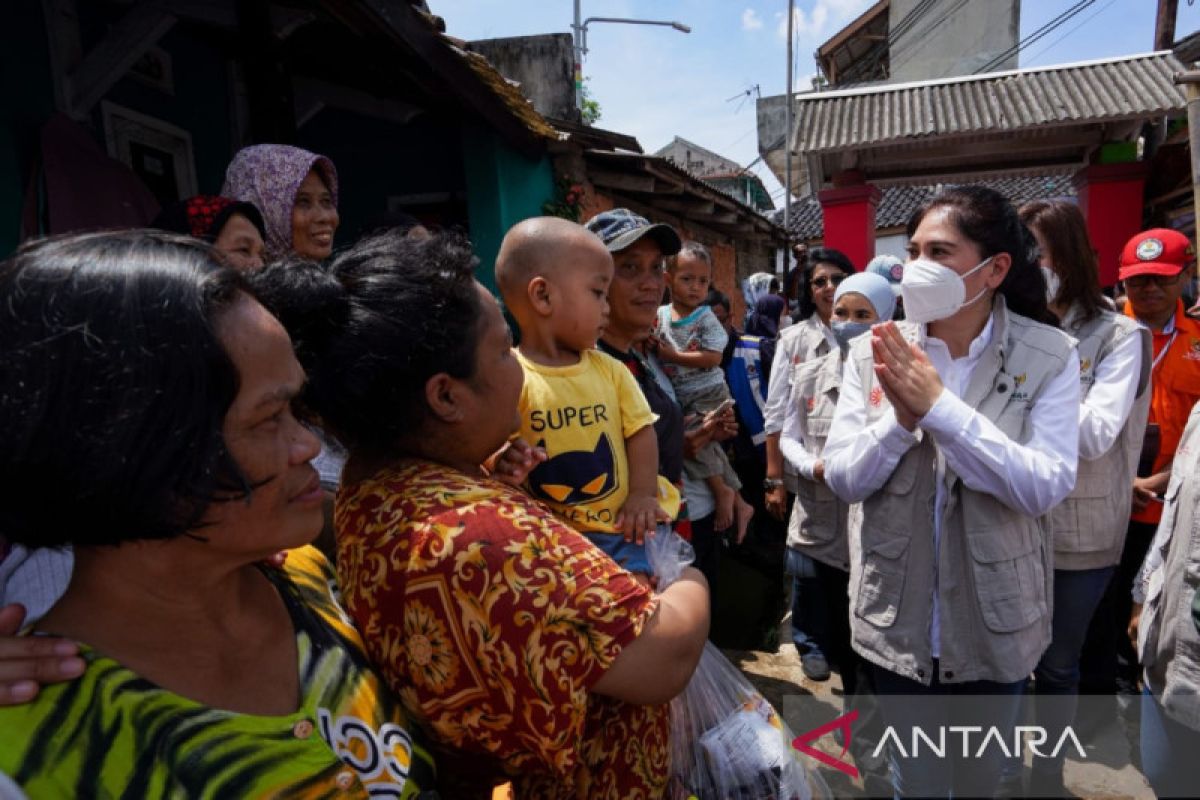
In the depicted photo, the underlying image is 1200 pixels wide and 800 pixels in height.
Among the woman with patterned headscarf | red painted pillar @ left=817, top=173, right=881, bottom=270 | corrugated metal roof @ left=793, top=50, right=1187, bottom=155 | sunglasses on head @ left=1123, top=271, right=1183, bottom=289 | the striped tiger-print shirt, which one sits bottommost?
the striped tiger-print shirt

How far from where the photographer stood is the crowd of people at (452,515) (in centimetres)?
78

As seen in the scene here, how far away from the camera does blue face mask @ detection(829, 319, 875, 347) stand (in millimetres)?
3406

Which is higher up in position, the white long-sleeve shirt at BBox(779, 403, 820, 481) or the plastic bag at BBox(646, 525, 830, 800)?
the white long-sleeve shirt at BBox(779, 403, 820, 481)

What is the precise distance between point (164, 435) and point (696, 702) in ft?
3.75

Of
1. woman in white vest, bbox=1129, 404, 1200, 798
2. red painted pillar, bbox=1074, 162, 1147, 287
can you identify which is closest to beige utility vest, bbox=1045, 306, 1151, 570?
woman in white vest, bbox=1129, 404, 1200, 798

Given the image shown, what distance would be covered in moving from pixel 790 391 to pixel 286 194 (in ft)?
8.32

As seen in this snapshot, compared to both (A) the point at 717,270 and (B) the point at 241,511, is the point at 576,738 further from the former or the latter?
(A) the point at 717,270

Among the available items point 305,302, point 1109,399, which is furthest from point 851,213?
point 305,302

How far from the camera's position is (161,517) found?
2.63 ft

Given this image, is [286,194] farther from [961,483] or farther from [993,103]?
[993,103]

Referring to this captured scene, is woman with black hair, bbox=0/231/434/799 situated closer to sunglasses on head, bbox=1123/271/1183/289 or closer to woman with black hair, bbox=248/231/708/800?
woman with black hair, bbox=248/231/708/800

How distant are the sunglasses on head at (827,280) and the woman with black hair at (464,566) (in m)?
3.20

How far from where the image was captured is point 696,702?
1479mm

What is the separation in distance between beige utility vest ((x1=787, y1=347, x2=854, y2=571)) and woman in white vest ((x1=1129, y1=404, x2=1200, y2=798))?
4.00 ft
